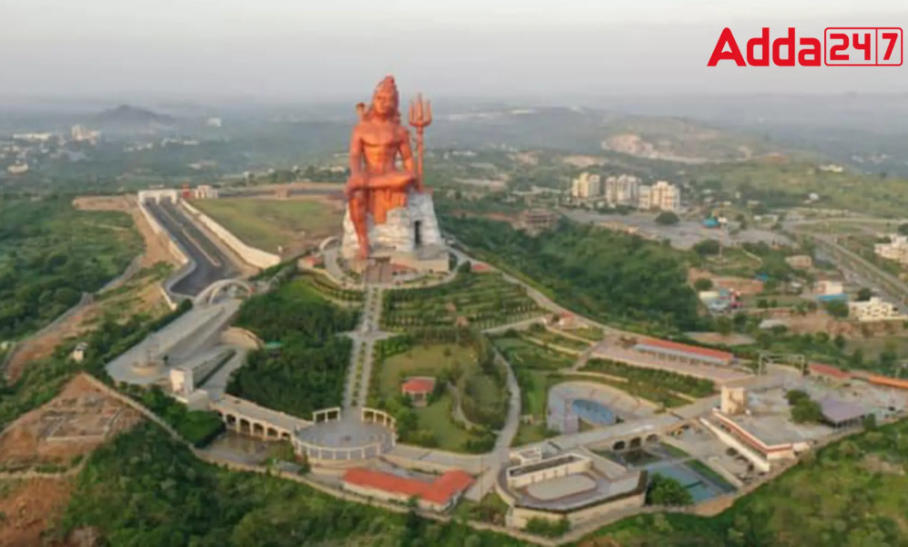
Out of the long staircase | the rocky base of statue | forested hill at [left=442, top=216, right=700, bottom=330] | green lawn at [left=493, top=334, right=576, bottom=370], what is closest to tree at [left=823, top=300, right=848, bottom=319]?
forested hill at [left=442, top=216, right=700, bottom=330]

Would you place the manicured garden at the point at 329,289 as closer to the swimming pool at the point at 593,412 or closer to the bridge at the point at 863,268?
the swimming pool at the point at 593,412

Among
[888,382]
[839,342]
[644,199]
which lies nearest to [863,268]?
[839,342]

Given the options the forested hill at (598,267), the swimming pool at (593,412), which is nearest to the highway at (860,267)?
the forested hill at (598,267)

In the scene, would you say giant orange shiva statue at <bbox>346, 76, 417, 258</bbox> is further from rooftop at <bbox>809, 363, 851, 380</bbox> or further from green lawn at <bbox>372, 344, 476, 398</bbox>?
rooftop at <bbox>809, 363, 851, 380</bbox>

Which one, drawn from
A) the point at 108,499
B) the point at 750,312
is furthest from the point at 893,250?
the point at 108,499

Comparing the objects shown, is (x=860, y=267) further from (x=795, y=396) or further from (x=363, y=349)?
(x=363, y=349)

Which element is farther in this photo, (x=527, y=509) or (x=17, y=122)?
(x=17, y=122)

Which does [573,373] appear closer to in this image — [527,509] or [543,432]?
[543,432]
